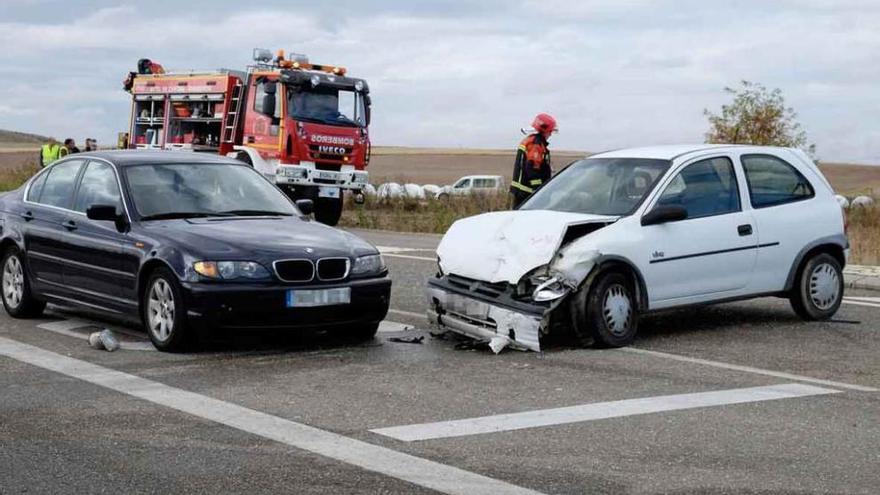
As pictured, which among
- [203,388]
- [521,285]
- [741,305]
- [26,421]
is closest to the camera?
[26,421]

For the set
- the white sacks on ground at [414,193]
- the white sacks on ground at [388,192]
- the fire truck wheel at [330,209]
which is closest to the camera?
the fire truck wheel at [330,209]

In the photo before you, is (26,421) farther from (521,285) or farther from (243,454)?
(521,285)

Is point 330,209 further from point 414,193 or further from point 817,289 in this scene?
point 817,289

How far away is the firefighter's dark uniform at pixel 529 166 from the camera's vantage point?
54.0 ft

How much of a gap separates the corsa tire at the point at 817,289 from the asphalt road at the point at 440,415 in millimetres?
355

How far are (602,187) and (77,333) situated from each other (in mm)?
4420

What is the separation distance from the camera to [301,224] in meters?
10.7

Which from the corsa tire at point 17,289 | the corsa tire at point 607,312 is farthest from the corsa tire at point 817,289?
the corsa tire at point 17,289

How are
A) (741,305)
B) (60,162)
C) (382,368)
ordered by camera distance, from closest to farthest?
(382,368), (60,162), (741,305)

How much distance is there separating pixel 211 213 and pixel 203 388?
8.38 feet

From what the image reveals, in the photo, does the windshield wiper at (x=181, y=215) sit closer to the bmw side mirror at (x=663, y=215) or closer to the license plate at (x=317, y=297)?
the license plate at (x=317, y=297)

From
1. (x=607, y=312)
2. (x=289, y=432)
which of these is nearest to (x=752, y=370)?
(x=607, y=312)

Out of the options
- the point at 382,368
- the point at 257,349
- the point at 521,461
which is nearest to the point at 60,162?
the point at 257,349

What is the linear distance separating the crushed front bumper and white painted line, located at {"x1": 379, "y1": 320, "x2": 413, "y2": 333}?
1.88 feet
